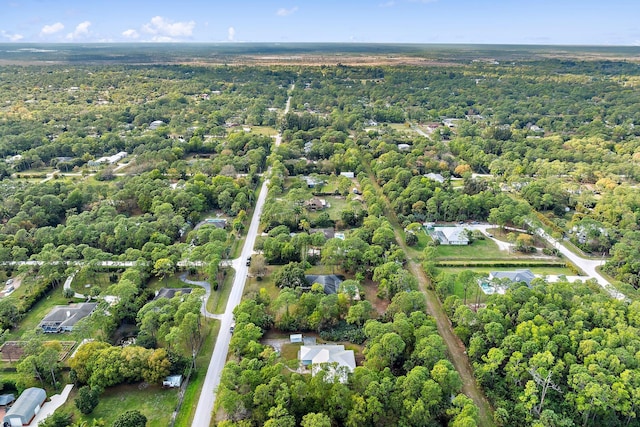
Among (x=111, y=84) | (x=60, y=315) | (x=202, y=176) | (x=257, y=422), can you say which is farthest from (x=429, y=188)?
(x=111, y=84)

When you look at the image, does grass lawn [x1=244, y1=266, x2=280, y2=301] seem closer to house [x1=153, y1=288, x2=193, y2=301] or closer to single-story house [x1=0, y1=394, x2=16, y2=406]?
house [x1=153, y1=288, x2=193, y2=301]

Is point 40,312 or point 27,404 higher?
point 27,404

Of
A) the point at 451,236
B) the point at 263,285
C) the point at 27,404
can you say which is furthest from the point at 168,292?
the point at 451,236

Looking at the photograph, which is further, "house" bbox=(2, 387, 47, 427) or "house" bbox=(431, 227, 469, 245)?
"house" bbox=(431, 227, 469, 245)

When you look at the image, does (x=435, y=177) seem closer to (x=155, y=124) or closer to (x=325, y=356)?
(x=325, y=356)

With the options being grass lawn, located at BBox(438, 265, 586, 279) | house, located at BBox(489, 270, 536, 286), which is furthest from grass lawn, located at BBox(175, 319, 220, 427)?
house, located at BBox(489, 270, 536, 286)

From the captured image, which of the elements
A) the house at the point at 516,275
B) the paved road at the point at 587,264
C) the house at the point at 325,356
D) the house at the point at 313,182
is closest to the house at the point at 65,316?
the house at the point at 325,356
